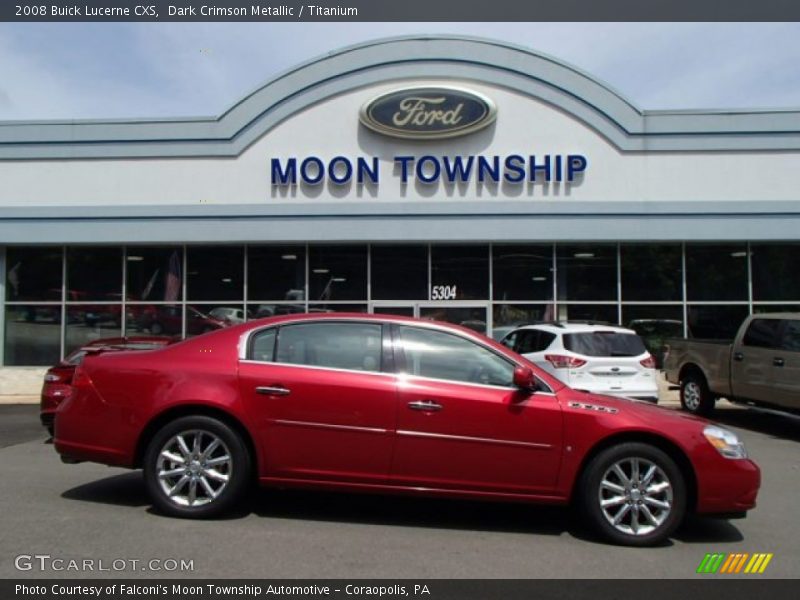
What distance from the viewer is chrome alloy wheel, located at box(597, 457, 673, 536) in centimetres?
494

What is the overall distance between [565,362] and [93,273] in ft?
40.7

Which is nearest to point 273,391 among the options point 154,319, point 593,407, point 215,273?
point 593,407

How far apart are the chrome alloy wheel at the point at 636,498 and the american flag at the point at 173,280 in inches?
542

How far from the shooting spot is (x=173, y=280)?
1677 centimetres

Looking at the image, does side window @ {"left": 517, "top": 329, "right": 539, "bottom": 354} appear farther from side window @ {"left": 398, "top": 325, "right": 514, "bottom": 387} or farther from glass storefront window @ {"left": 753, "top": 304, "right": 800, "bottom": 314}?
glass storefront window @ {"left": 753, "top": 304, "right": 800, "bottom": 314}

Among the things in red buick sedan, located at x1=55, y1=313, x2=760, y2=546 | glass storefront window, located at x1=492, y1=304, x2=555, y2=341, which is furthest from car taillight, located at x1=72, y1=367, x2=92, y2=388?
glass storefront window, located at x1=492, y1=304, x2=555, y2=341

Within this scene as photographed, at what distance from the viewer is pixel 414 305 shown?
642 inches

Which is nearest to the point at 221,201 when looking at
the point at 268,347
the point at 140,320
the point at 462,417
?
the point at 140,320

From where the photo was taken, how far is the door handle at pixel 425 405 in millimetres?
5043

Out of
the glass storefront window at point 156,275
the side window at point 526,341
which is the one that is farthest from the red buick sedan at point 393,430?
the glass storefront window at point 156,275

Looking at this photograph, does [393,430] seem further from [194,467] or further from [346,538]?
[194,467]
